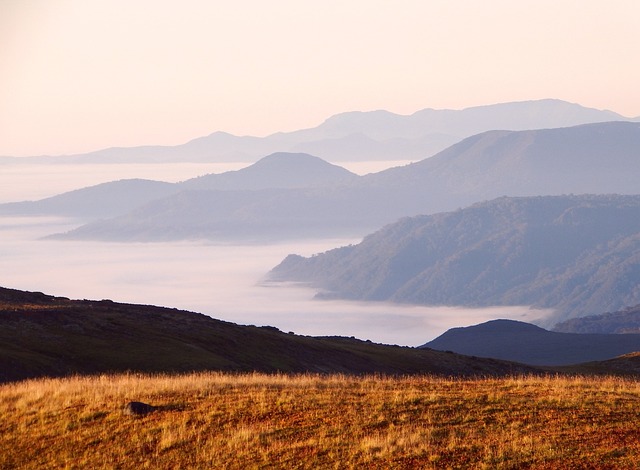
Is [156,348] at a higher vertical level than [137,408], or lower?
higher

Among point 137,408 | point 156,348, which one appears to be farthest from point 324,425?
point 156,348

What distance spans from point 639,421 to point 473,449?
525 cm

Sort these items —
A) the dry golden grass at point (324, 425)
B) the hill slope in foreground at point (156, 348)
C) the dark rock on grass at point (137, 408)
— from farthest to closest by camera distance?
the hill slope in foreground at point (156, 348)
the dark rock on grass at point (137, 408)
the dry golden grass at point (324, 425)

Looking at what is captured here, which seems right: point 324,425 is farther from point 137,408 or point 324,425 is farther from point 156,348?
point 156,348

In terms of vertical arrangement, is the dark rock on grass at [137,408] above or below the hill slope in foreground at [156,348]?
below

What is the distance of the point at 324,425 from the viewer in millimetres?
29922

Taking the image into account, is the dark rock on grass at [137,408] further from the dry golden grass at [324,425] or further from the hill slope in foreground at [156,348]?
the hill slope in foreground at [156,348]

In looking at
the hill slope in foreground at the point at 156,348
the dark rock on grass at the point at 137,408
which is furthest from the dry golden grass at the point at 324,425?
the hill slope in foreground at the point at 156,348

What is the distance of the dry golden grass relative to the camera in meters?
26.4

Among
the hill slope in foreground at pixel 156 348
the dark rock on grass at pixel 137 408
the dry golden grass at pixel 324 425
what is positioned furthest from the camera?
the hill slope in foreground at pixel 156 348

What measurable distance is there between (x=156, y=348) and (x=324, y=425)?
4088 centimetres

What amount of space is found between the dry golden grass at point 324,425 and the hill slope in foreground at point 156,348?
790 inches

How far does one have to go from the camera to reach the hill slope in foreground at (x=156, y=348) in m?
61.9

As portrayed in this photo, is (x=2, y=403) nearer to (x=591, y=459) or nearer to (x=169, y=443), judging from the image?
(x=169, y=443)
